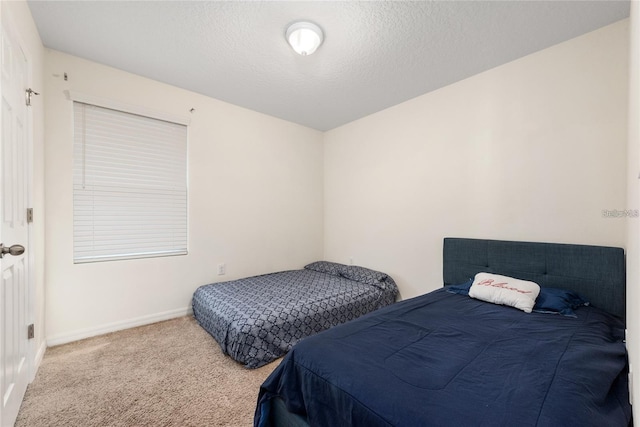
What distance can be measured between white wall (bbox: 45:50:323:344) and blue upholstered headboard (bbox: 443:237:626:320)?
6.89ft

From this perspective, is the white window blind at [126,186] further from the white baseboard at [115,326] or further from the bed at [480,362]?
the bed at [480,362]

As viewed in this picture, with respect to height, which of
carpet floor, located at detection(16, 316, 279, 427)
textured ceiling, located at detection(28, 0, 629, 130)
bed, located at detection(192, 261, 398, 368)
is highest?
textured ceiling, located at detection(28, 0, 629, 130)

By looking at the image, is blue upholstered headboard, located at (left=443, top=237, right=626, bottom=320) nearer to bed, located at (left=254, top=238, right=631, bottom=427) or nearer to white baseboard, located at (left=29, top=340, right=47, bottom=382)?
bed, located at (left=254, top=238, right=631, bottom=427)

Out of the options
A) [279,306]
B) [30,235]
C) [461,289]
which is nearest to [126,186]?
[30,235]

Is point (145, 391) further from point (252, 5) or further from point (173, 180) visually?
point (252, 5)

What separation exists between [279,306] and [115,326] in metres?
1.56

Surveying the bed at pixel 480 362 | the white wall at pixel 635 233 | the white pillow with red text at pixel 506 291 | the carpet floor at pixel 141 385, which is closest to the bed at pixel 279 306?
the carpet floor at pixel 141 385

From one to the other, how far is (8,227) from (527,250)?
3294mm

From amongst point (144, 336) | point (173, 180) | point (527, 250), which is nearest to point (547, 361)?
point (527, 250)

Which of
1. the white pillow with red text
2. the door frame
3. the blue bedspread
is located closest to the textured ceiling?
the door frame

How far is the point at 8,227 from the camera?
1343mm

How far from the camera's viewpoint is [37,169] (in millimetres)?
1955

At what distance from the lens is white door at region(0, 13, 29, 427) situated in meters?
1.25

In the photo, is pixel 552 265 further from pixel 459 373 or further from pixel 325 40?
pixel 325 40
